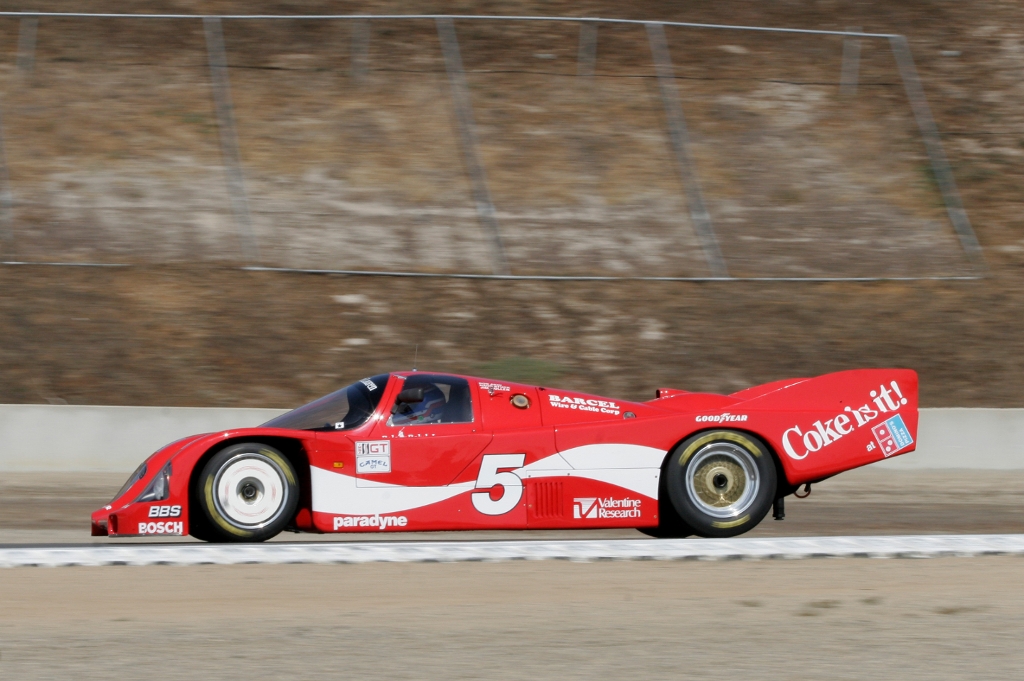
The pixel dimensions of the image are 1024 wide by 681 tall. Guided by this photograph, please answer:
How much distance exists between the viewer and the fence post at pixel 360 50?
23.2m

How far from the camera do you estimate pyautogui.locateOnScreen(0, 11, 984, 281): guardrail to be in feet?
63.8

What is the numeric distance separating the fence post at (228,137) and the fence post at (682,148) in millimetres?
7131

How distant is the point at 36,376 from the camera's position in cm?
1546

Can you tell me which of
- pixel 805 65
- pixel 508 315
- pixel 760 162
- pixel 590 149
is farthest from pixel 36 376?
pixel 805 65

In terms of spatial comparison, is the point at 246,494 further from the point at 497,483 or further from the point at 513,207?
the point at 513,207

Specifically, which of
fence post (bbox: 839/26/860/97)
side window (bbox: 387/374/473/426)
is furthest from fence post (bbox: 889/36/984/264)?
side window (bbox: 387/374/473/426)

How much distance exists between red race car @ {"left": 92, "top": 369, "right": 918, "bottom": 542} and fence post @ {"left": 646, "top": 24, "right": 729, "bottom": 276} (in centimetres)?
1035

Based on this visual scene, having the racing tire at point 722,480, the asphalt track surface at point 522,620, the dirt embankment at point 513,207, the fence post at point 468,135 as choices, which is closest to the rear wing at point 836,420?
the racing tire at point 722,480

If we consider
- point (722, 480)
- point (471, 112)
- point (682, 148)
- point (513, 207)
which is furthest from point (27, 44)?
point (722, 480)

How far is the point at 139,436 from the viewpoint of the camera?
494 inches

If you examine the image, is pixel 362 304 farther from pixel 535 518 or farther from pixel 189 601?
pixel 189 601

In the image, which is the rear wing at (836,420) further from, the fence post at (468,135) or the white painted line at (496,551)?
the fence post at (468,135)

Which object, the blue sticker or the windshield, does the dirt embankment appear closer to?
the windshield

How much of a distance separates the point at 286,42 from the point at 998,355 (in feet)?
46.8
